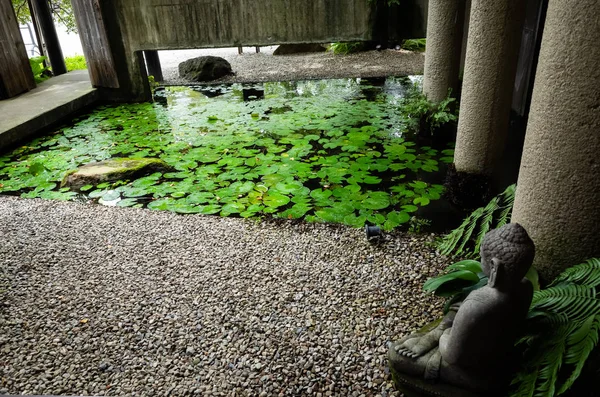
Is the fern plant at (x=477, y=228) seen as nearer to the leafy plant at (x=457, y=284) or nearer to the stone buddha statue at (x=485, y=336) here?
the leafy plant at (x=457, y=284)

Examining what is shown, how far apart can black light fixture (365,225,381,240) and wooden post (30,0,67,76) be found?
996 centimetres

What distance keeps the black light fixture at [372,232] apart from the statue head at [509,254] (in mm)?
1703

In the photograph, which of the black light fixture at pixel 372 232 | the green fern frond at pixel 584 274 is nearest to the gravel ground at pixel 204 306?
the black light fixture at pixel 372 232

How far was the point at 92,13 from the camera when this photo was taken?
774cm

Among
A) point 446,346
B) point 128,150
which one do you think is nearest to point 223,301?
point 446,346

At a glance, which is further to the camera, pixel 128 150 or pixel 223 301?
pixel 128 150

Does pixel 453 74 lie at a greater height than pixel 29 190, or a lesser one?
greater

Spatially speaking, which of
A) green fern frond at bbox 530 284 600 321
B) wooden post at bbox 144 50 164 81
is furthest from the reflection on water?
green fern frond at bbox 530 284 600 321

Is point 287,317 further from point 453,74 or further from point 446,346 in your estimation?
point 453,74

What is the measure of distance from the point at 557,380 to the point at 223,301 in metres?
2.00

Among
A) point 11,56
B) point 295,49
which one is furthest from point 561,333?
point 295,49

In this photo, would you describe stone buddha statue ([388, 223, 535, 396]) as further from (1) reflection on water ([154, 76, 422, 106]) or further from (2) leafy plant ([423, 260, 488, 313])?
(1) reflection on water ([154, 76, 422, 106])

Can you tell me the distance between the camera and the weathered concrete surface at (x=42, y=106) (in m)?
6.30

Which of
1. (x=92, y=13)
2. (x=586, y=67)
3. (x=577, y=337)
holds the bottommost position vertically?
(x=577, y=337)
